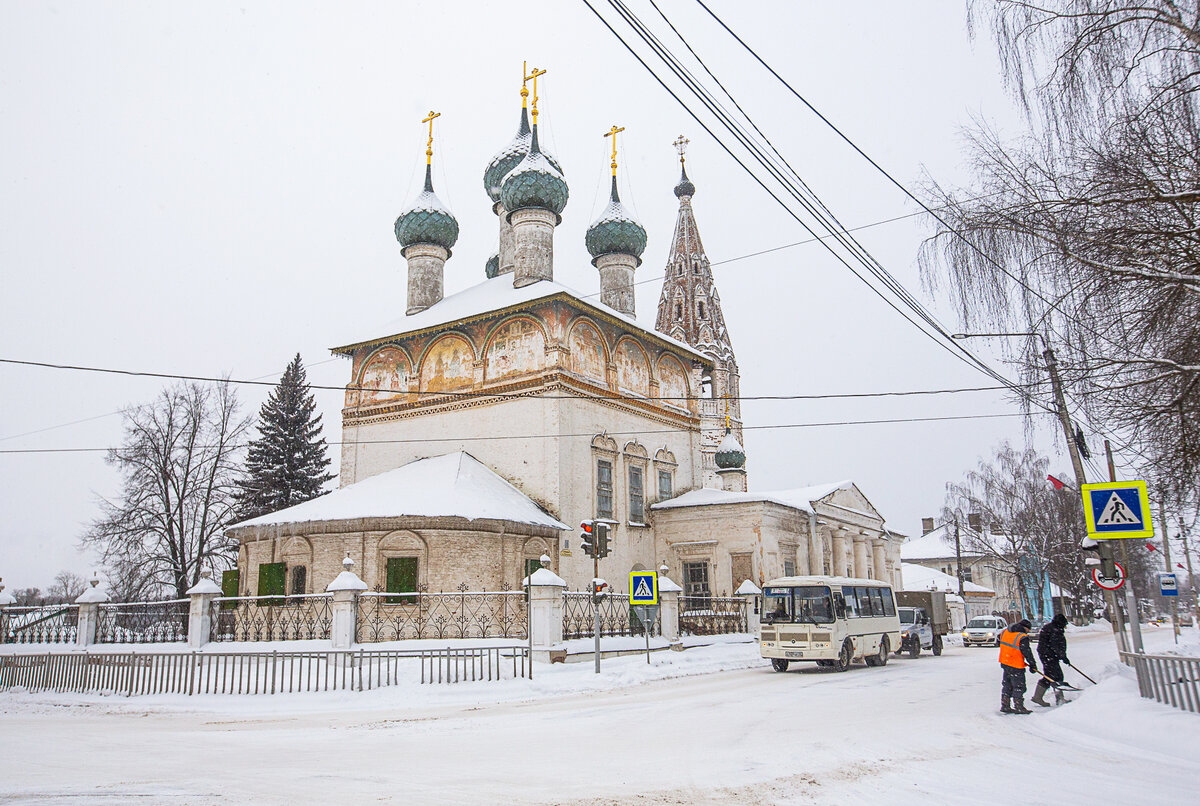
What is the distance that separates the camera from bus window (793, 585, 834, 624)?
60.0ft

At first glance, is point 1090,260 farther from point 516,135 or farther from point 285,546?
point 516,135

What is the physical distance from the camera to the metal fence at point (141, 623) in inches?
804

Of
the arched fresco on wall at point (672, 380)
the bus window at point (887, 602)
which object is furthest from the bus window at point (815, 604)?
the arched fresco on wall at point (672, 380)

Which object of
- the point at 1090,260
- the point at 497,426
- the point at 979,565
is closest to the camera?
the point at 1090,260

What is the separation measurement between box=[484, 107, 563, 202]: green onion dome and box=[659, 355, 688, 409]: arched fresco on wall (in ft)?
30.2

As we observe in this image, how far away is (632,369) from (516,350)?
4.86m

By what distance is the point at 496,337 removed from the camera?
89.1 feet

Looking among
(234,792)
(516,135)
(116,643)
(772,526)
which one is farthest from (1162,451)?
(516,135)

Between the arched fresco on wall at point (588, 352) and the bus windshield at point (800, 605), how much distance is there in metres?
10.3

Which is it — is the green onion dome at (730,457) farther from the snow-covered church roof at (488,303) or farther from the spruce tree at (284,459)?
the spruce tree at (284,459)

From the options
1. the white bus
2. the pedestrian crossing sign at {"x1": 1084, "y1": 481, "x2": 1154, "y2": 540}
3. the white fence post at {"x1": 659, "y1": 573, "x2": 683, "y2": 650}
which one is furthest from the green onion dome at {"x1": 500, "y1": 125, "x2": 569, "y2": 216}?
the pedestrian crossing sign at {"x1": 1084, "y1": 481, "x2": 1154, "y2": 540}

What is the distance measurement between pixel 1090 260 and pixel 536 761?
24.5ft

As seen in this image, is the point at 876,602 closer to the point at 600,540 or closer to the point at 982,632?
the point at 600,540

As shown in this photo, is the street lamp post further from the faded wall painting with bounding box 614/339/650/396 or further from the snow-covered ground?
the faded wall painting with bounding box 614/339/650/396
